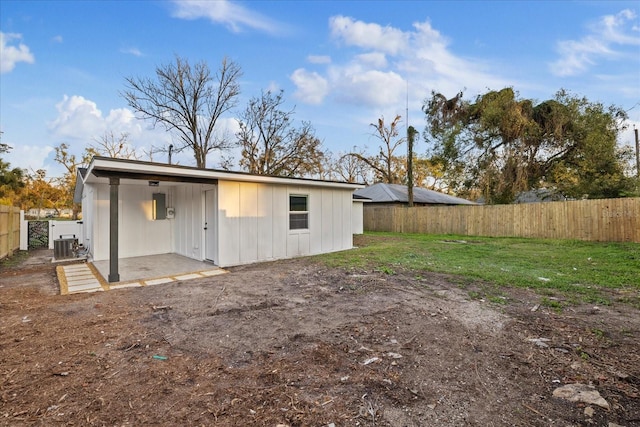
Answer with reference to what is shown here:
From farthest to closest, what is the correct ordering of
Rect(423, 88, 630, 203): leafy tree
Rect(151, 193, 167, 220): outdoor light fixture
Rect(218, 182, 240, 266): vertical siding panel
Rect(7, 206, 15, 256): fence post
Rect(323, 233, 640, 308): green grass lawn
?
Rect(423, 88, 630, 203): leafy tree < Rect(7, 206, 15, 256): fence post < Rect(151, 193, 167, 220): outdoor light fixture < Rect(218, 182, 240, 266): vertical siding panel < Rect(323, 233, 640, 308): green grass lawn

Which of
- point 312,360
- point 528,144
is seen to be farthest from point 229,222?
point 528,144

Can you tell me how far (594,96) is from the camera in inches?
596

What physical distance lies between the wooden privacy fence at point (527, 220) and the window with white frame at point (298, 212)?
1001 cm

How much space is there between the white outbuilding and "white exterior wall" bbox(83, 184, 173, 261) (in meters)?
0.02

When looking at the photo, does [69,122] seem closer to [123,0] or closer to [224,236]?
[123,0]

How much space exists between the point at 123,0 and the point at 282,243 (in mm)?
8642

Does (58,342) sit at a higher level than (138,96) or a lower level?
lower

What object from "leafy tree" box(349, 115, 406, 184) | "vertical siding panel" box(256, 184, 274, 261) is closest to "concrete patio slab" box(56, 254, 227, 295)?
"vertical siding panel" box(256, 184, 274, 261)

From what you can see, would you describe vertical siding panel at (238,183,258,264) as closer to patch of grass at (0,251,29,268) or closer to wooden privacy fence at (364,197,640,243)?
patch of grass at (0,251,29,268)

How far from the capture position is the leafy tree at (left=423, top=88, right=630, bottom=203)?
48.3 feet

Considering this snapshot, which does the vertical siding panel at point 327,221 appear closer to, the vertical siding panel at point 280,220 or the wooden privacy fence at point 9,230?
the vertical siding panel at point 280,220

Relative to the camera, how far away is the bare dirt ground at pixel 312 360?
1.98 m

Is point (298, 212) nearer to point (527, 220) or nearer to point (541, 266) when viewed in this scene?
point (541, 266)

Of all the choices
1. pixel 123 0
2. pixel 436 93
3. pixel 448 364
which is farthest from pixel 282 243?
pixel 436 93
